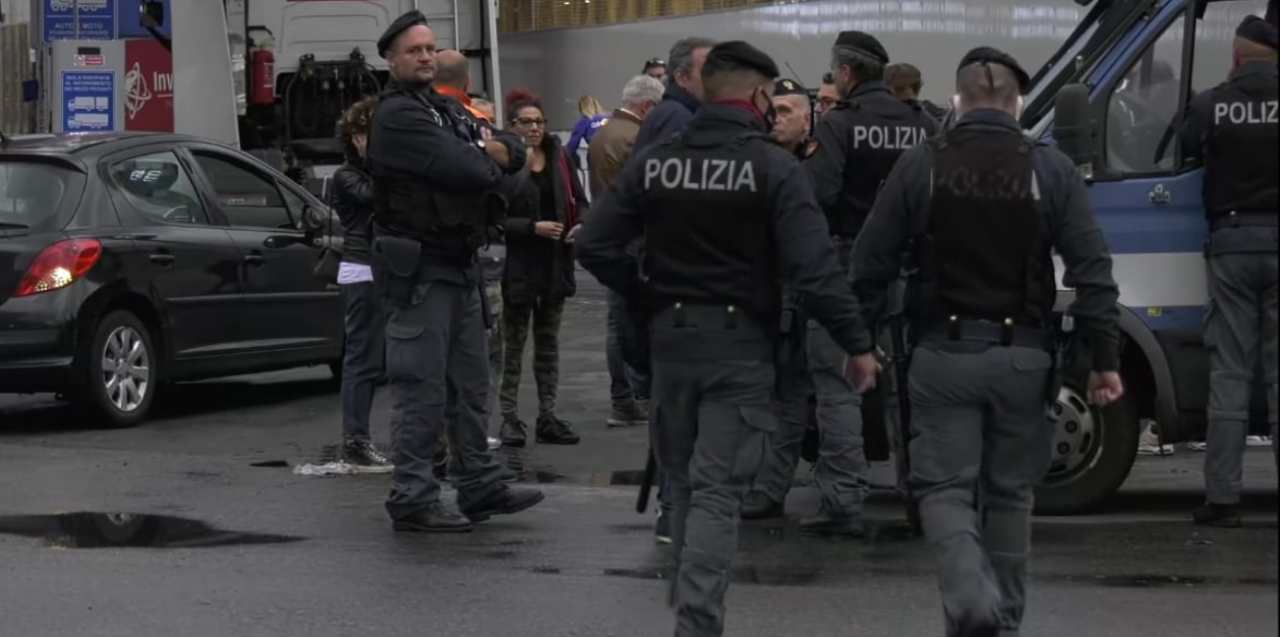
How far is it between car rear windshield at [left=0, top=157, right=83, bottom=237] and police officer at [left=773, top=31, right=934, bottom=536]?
4923 mm

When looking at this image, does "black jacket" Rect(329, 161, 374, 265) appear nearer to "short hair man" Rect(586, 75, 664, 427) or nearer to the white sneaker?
"short hair man" Rect(586, 75, 664, 427)

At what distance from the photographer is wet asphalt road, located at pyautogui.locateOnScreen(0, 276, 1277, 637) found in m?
7.16

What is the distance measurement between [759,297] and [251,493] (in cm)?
414

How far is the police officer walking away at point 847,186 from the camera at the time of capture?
8.36m

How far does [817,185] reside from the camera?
8.34m

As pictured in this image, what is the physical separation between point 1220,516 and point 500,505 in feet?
9.20

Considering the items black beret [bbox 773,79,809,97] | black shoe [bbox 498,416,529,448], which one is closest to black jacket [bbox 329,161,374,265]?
black shoe [bbox 498,416,529,448]

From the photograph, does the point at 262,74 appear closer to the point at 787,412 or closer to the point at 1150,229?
the point at 787,412

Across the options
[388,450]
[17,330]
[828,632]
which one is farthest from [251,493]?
[828,632]

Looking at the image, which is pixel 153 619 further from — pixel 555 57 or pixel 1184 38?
pixel 555 57

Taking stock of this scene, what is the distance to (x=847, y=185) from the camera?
8.44 m

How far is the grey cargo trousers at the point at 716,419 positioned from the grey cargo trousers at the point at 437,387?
225 cm

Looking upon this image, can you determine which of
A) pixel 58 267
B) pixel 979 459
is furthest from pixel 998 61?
pixel 58 267

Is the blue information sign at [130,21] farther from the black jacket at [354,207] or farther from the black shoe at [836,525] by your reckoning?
the black shoe at [836,525]
